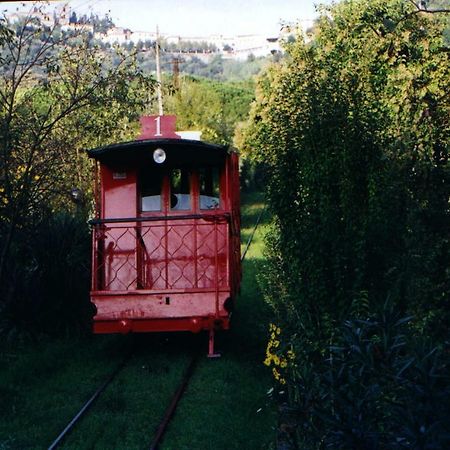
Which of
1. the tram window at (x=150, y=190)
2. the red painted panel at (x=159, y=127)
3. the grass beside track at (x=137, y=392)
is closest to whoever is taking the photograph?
the grass beside track at (x=137, y=392)

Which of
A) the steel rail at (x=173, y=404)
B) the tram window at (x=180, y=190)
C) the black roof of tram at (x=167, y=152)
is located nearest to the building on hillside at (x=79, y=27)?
the black roof of tram at (x=167, y=152)

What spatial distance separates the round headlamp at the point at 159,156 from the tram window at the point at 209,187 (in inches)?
28.8

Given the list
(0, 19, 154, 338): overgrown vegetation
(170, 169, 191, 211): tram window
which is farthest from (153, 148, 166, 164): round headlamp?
(0, 19, 154, 338): overgrown vegetation

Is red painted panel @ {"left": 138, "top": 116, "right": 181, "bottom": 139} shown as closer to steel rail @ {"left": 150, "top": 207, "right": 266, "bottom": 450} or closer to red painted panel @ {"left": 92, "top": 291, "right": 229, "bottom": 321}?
red painted panel @ {"left": 92, "top": 291, "right": 229, "bottom": 321}

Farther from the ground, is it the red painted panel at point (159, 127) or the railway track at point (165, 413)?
the red painted panel at point (159, 127)

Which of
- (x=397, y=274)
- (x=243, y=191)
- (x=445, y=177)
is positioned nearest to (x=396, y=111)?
(x=445, y=177)

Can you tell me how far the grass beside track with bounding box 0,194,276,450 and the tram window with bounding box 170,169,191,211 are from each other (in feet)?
7.31

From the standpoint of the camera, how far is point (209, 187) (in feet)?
40.7

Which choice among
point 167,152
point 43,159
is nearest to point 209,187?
point 167,152

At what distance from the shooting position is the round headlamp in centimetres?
1179

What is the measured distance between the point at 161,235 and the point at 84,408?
3.53m

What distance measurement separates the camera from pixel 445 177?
23.9 ft

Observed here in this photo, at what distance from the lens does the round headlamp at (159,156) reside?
11.8 meters

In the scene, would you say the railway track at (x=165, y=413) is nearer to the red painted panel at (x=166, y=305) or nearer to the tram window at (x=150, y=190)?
the red painted panel at (x=166, y=305)
